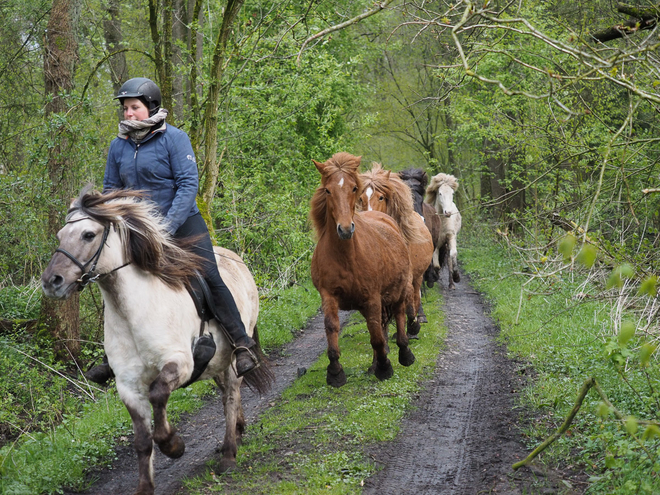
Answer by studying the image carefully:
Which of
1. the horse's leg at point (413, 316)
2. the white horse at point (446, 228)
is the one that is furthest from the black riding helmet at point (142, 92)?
the white horse at point (446, 228)

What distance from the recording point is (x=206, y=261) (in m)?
5.26

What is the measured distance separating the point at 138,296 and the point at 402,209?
20.2 ft

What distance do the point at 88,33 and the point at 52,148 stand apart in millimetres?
5536

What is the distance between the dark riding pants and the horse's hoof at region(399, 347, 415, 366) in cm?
335

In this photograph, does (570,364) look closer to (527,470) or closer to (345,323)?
(527,470)

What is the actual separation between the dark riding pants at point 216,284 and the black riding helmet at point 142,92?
1000mm

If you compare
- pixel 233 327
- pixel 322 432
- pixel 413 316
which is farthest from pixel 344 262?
pixel 413 316

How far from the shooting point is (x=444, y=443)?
572 cm

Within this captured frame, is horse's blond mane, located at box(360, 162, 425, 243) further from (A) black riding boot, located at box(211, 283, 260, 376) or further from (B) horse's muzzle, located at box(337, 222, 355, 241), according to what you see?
(A) black riding boot, located at box(211, 283, 260, 376)

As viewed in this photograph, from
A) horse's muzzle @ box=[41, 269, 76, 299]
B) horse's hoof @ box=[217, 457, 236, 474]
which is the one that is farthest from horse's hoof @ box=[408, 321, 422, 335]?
horse's muzzle @ box=[41, 269, 76, 299]

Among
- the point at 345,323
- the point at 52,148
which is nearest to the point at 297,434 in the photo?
the point at 52,148

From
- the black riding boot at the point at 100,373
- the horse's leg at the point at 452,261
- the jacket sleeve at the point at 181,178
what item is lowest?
the horse's leg at the point at 452,261

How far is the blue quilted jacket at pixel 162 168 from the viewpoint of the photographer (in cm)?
509

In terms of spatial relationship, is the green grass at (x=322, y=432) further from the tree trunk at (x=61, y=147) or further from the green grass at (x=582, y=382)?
the tree trunk at (x=61, y=147)
